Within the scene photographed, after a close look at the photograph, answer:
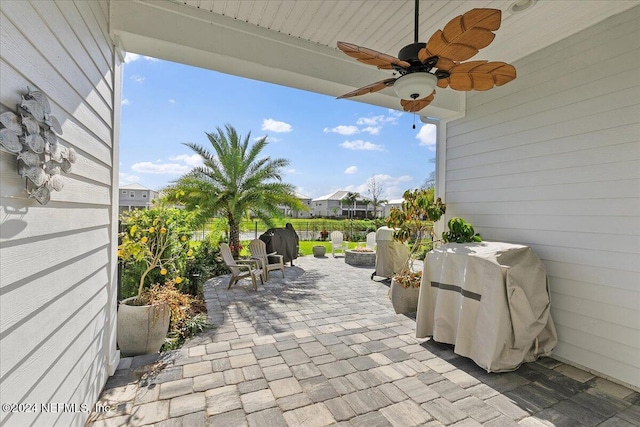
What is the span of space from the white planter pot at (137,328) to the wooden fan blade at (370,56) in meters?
2.93

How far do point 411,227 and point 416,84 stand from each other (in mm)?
2637

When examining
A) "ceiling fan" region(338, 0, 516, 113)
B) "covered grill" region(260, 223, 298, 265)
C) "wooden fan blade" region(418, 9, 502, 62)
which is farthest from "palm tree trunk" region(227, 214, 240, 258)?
"wooden fan blade" region(418, 9, 502, 62)

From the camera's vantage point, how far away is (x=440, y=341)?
10.4 ft

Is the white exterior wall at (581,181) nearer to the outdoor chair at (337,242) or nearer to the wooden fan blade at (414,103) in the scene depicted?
the wooden fan blade at (414,103)

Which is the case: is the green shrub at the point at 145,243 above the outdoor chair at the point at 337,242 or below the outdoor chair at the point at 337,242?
above

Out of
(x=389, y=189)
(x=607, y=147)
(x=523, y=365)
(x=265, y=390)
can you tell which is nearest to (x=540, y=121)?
(x=607, y=147)

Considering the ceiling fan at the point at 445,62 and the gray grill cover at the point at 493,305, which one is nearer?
the ceiling fan at the point at 445,62

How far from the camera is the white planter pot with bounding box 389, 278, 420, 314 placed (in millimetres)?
4219

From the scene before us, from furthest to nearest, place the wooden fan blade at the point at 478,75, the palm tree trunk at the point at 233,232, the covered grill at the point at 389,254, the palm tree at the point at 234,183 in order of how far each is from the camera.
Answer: the palm tree trunk at the point at 233,232 < the palm tree at the point at 234,183 < the covered grill at the point at 389,254 < the wooden fan blade at the point at 478,75

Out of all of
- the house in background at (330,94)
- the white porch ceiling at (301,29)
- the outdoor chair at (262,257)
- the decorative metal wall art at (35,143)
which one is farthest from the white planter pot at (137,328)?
the outdoor chair at (262,257)

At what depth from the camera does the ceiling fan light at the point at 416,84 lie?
81.4 inches

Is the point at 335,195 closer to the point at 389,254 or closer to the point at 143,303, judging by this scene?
the point at 389,254

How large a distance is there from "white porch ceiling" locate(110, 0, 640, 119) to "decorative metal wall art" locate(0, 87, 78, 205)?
1.70 m

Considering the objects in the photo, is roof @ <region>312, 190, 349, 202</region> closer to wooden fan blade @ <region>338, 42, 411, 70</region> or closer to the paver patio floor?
the paver patio floor
